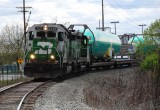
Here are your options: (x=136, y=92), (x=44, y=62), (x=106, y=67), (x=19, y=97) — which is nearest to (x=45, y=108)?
(x=19, y=97)

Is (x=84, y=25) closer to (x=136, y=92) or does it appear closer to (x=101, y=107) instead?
(x=136, y=92)

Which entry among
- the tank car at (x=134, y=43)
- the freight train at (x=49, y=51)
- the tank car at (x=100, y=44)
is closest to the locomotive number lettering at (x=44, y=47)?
the freight train at (x=49, y=51)

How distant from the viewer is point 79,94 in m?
17.8

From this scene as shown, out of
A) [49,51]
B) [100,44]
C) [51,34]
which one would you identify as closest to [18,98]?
[49,51]

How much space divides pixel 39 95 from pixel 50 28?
8089 mm

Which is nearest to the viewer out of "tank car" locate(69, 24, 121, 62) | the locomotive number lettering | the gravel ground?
the gravel ground

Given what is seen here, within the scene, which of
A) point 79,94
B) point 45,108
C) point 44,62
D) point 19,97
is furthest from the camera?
point 44,62

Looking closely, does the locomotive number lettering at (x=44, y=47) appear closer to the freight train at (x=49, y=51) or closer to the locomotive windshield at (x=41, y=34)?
the freight train at (x=49, y=51)

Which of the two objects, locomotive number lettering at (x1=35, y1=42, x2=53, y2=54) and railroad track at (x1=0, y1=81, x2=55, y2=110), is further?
locomotive number lettering at (x1=35, y1=42, x2=53, y2=54)

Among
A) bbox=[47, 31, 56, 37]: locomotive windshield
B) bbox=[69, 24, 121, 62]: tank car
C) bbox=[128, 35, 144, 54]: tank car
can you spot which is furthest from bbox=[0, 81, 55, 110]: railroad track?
bbox=[128, 35, 144, 54]: tank car

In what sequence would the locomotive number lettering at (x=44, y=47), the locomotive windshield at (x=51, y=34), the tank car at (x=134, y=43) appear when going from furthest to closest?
the tank car at (x=134, y=43)
the locomotive windshield at (x=51, y=34)
the locomotive number lettering at (x=44, y=47)

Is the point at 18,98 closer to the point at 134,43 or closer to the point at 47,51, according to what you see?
the point at 47,51

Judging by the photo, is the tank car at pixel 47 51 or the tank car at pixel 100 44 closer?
the tank car at pixel 47 51

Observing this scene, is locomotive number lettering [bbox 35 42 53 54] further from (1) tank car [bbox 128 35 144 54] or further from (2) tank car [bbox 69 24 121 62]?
(1) tank car [bbox 128 35 144 54]
